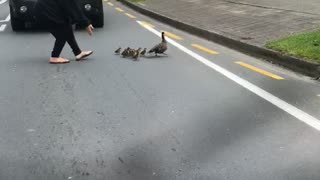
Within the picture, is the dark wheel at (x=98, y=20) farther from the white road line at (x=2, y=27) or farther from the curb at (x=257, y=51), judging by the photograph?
the white road line at (x=2, y=27)

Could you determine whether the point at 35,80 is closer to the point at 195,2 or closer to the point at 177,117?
the point at 177,117

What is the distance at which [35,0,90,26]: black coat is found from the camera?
939cm

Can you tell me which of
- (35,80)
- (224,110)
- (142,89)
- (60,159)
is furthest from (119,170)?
(35,80)

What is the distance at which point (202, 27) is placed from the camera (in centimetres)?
1305

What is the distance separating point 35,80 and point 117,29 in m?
6.36

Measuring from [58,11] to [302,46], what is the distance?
4.05 m

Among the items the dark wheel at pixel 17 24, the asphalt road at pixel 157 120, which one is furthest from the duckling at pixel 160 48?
the dark wheel at pixel 17 24

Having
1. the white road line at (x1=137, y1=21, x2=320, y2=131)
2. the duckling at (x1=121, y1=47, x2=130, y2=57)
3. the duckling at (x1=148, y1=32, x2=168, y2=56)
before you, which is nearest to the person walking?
the duckling at (x1=121, y1=47, x2=130, y2=57)

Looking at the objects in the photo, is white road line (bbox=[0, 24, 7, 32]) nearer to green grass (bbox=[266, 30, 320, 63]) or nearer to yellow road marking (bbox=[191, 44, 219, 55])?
yellow road marking (bbox=[191, 44, 219, 55])

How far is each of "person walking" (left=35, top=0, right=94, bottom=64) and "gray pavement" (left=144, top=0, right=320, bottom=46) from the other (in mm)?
3209

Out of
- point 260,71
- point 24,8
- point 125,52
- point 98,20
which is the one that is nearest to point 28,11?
point 24,8

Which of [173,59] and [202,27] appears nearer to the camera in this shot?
[173,59]

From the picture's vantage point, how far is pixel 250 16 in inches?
557

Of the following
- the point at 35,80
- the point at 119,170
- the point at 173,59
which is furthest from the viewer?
the point at 173,59
